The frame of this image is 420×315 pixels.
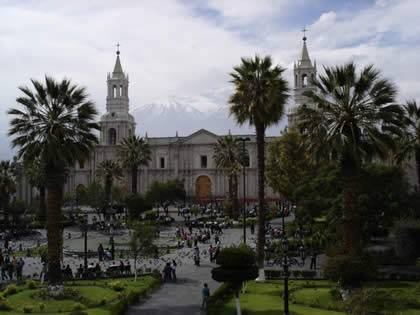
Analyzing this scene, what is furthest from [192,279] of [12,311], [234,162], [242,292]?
[234,162]

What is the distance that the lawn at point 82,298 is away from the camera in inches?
651

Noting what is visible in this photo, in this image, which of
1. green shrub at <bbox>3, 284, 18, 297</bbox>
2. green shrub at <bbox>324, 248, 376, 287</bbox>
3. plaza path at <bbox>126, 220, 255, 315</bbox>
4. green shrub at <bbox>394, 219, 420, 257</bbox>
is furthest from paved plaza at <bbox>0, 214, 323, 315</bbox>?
green shrub at <bbox>394, 219, 420, 257</bbox>

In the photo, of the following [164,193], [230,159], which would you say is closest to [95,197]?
[164,193]

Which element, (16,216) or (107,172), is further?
(107,172)

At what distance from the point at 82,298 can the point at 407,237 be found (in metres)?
16.1

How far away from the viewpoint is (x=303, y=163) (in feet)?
143

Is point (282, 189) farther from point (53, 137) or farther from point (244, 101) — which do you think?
point (53, 137)

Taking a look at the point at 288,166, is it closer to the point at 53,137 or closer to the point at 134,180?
the point at 134,180

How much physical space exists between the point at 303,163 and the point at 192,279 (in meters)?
23.6

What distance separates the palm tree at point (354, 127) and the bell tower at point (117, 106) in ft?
199

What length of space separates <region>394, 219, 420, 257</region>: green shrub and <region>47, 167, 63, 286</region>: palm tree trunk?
16.5m

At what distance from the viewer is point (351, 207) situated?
17375mm

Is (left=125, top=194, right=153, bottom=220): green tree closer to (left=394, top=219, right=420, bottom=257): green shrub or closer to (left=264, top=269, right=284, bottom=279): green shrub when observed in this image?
(left=264, top=269, right=284, bottom=279): green shrub

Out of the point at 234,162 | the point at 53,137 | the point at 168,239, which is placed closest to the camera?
the point at 53,137
